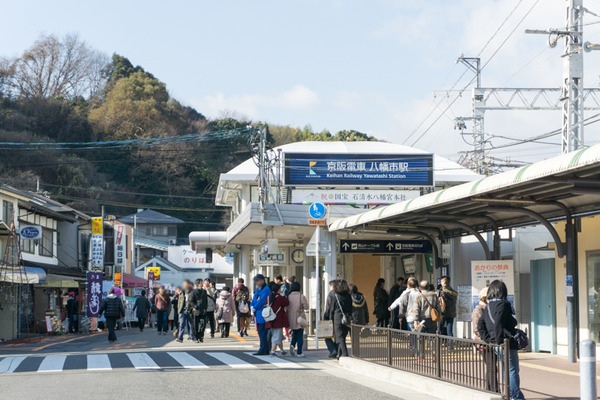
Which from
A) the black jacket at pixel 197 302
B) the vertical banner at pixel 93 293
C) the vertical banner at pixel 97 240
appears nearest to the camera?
the black jacket at pixel 197 302

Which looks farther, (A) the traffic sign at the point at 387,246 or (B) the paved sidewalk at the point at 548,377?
(A) the traffic sign at the point at 387,246

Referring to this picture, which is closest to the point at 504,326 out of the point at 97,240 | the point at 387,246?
the point at 387,246

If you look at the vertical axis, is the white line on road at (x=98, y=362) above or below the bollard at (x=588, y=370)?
below

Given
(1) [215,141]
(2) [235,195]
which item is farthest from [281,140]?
(2) [235,195]

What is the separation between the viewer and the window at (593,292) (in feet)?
48.8

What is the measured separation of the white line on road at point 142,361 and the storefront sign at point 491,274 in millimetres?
6932

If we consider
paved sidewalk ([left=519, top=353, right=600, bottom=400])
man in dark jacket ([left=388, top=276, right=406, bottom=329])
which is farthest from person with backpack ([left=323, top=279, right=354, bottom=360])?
man in dark jacket ([left=388, top=276, right=406, bottom=329])

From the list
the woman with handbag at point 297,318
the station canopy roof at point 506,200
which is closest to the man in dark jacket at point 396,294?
the station canopy roof at point 506,200

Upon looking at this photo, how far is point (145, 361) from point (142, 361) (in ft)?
0.19

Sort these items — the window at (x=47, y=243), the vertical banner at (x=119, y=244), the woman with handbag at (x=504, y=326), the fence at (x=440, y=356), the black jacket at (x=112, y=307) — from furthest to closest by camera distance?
the vertical banner at (x=119, y=244) < the window at (x=47, y=243) < the black jacket at (x=112, y=307) < the fence at (x=440, y=356) < the woman with handbag at (x=504, y=326)

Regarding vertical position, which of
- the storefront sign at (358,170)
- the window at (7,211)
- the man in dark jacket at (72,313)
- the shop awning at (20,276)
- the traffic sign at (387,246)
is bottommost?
the man in dark jacket at (72,313)

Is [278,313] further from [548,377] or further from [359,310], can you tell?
[548,377]

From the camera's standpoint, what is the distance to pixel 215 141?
67.9m

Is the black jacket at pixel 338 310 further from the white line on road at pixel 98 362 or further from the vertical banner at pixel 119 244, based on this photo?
the vertical banner at pixel 119 244
